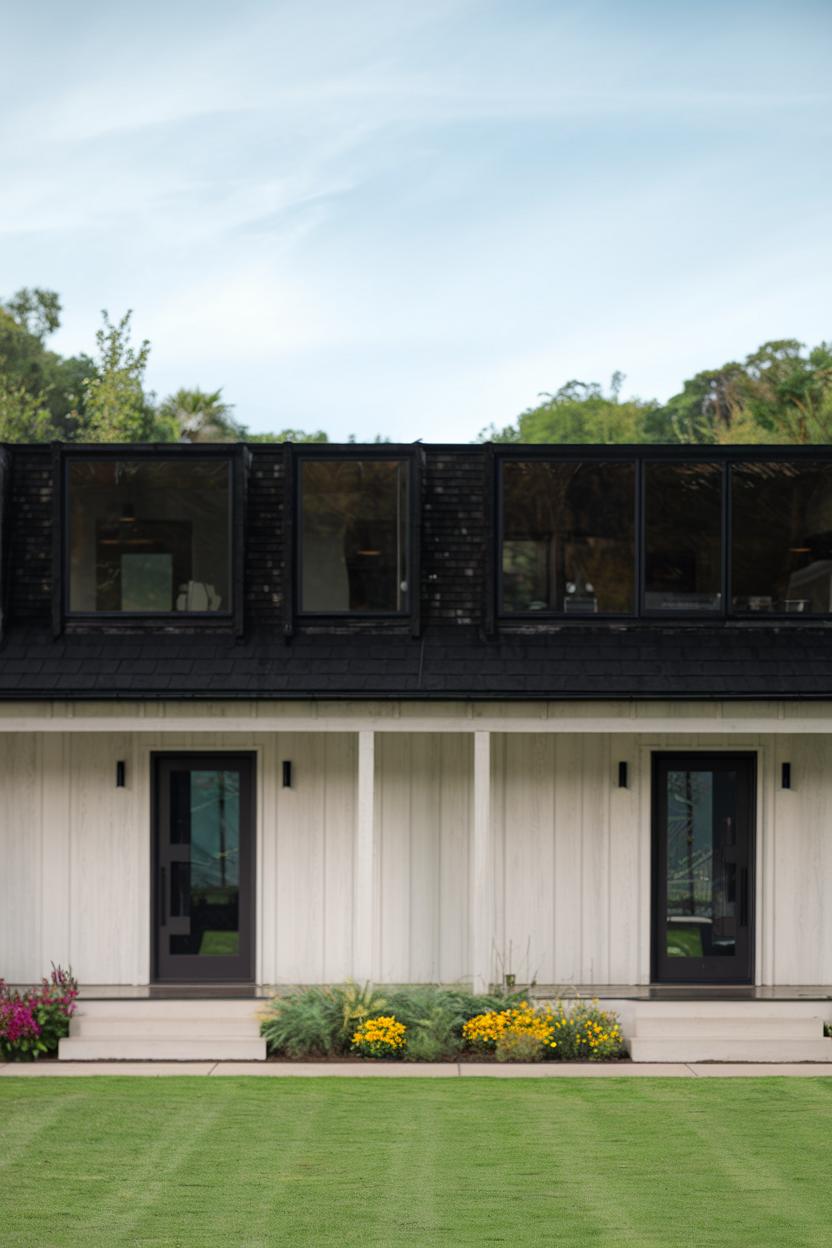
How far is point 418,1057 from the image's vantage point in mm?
11594

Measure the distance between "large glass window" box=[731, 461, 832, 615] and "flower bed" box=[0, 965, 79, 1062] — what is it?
6975mm

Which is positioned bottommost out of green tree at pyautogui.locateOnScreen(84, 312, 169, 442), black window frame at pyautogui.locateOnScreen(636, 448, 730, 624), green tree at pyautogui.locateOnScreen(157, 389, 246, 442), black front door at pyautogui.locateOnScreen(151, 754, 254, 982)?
black front door at pyautogui.locateOnScreen(151, 754, 254, 982)

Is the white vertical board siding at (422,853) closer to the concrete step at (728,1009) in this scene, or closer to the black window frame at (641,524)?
the black window frame at (641,524)

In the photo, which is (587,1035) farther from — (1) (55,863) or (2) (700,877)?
(1) (55,863)

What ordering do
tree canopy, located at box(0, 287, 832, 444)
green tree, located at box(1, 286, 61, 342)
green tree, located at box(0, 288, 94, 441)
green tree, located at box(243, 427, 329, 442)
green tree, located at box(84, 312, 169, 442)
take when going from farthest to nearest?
1. green tree, located at box(1, 286, 61, 342)
2. green tree, located at box(0, 288, 94, 441)
3. green tree, located at box(243, 427, 329, 442)
4. tree canopy, located at box(0, 287, 832, 444)
5. green tree, located at box(84, 312, 169, 442)

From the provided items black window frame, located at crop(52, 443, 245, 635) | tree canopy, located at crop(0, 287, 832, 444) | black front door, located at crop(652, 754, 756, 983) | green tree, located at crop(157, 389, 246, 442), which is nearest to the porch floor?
black front door, located at crop(652, 754, 756, 983)

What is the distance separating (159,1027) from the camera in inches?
471

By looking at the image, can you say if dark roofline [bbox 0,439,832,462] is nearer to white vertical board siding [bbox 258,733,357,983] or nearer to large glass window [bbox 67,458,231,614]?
large glass window [bbox 67,458,231,614]

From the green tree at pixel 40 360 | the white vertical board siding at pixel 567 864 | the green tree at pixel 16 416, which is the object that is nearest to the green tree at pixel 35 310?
the green tree at pixel 40 360

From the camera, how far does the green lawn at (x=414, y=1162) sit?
7363 mm

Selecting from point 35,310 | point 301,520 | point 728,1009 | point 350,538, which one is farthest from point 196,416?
point 728,1009

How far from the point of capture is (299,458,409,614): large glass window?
43.8ft

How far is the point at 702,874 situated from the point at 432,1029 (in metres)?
3.13

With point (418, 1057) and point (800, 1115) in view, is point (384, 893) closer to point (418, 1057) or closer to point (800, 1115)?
point (418, 1057)
